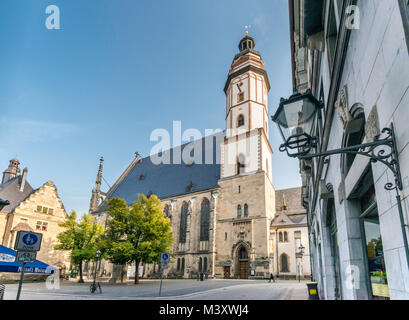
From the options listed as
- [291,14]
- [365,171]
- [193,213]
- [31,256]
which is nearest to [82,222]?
[193,213]

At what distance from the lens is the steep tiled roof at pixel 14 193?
127ft

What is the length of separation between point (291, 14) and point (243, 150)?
31.5m

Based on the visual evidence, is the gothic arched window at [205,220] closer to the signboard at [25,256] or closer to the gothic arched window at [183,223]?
the gothic arched window at [183,223]

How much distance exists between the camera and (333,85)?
510cm

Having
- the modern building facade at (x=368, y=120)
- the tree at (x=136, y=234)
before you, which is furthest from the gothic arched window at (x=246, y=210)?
the modern building facade at (x=368, y=120)

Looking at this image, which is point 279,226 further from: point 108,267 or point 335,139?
point 335,139

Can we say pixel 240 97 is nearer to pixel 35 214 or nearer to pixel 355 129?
pixel 35 214

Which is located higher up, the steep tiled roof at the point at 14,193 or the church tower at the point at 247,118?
the church tower at the point at 247,118

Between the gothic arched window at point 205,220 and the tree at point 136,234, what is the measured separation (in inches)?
439

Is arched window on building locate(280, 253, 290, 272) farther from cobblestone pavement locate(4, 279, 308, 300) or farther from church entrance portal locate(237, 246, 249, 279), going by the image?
cobblestone pavement locate(4, 279, 308, 300)

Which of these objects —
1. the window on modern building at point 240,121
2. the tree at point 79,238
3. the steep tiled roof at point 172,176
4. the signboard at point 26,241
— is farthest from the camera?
the steep tiled roof at point 172,176

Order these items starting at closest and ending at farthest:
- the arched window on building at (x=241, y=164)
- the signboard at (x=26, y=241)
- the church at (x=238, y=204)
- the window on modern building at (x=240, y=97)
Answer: the signboard at (x=26, y=241) → the church at (x=238, y=204) → the arched window on building at (x=241, y=164) → the window on modern building at (x=240, y=97)

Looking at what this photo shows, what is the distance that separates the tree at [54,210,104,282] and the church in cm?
1045
